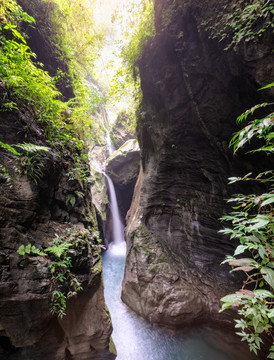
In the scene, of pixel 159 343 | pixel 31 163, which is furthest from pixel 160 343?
pixel 31 163

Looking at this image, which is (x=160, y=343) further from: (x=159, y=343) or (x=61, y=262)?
(x=61, y=262)

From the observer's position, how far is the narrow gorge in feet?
8.34

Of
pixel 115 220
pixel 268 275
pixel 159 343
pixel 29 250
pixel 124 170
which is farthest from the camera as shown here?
pixel 115 220

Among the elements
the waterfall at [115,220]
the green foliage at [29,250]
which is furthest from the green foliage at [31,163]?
the waterfall at [115,220]

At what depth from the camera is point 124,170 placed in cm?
1369

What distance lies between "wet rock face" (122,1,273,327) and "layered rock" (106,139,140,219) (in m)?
5.47

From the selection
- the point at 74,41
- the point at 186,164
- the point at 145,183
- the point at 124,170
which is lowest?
the point at 145,183

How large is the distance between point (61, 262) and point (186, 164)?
208 inches

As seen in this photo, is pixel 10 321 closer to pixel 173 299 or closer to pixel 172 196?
pixel 173 299

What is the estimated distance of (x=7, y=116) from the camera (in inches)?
124

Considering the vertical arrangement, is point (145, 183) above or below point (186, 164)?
below

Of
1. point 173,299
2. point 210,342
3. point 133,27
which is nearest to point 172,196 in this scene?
point 173,299

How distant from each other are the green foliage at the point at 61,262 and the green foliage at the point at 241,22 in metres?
5.72

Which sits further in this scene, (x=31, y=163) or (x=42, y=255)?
(x=31, y=163)
